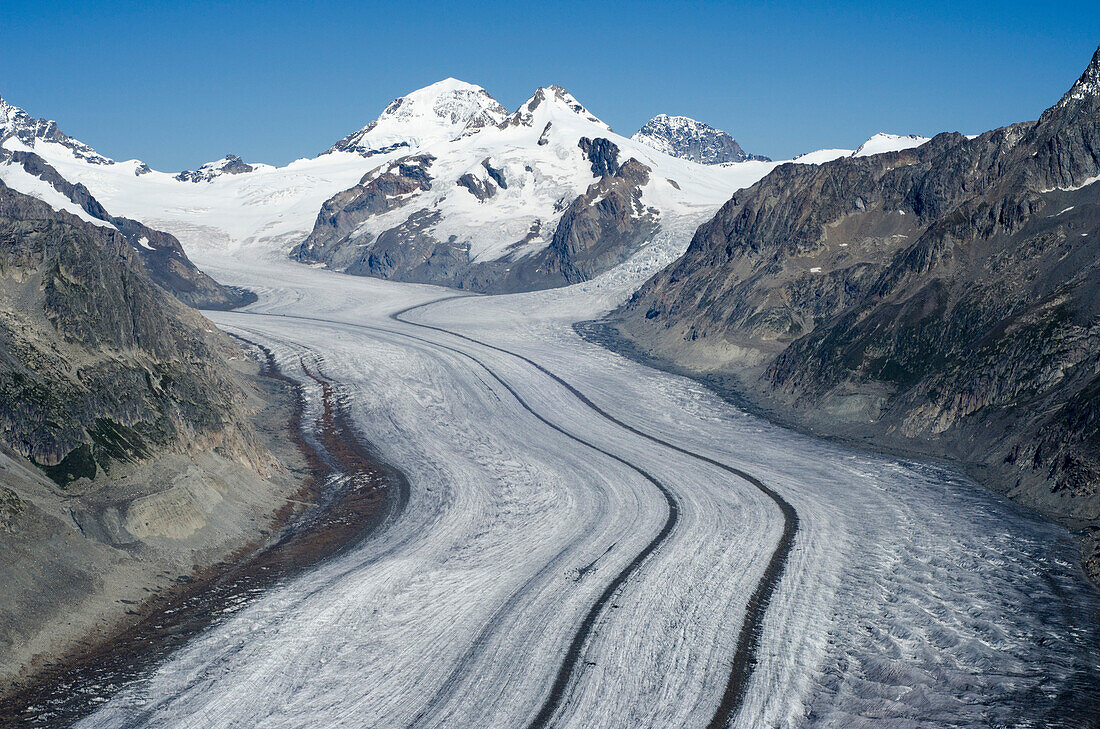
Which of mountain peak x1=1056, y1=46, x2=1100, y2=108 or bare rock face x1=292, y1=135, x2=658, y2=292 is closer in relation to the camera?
mountain peak x1=1056, y1=46, x2=1100, y2=108

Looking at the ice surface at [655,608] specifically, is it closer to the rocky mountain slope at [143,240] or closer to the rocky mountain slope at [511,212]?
the rocky mountain slope at [143,240]

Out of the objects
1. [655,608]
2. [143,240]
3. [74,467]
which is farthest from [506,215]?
[655,608]

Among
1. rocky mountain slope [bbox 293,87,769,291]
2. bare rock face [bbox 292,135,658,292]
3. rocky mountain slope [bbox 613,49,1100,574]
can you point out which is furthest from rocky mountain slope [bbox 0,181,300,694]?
rocky mountain slope [bbox 293,87,769,291]

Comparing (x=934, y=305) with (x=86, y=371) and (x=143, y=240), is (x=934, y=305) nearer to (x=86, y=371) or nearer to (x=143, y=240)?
(x=86, y=371)

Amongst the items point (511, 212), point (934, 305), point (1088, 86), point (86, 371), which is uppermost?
point (511, 212)

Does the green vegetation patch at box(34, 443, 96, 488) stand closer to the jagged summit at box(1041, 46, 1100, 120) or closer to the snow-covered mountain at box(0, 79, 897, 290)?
the jagged summit at box(1041, 46, 1100, 120)

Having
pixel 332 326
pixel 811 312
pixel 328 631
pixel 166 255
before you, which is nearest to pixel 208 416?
pixel 328 631

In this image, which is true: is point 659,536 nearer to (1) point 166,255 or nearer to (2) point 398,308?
(2) point 398,308
